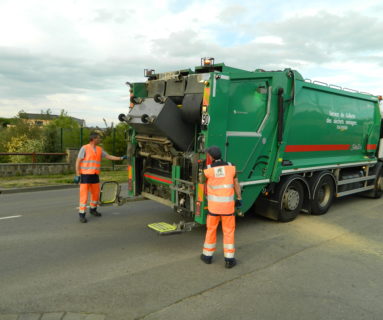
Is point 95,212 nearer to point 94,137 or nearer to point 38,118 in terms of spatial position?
point 94,137

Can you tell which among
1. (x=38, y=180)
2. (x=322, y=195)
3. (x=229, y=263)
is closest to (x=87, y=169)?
(x=229, y=263)

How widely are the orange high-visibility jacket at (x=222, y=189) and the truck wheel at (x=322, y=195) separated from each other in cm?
327

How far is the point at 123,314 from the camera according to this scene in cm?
294

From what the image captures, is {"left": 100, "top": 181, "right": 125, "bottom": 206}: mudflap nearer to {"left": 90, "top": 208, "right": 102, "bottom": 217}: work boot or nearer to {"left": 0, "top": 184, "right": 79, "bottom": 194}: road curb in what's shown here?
{"left": 90, "top": 208, "right": 102, "bottom": 217}: work boot

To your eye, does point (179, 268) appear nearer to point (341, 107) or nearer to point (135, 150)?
point (135, 150)

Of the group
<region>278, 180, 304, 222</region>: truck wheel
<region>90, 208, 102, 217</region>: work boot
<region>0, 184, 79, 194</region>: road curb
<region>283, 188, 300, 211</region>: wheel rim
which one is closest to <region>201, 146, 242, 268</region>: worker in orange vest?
<region>278, 180, 304, 222</region>: truck wheel

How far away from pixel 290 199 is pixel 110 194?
3.40 metres

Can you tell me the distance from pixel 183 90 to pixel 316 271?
3.30 metres

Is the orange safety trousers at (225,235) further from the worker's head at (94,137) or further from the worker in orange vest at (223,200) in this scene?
the worker's head at (94,137)

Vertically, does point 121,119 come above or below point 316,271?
above

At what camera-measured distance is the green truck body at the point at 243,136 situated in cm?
477

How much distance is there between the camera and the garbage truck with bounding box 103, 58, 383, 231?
15.6ft

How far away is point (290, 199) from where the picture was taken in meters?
6.12

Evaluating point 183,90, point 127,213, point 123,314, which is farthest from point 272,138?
point 123,314
